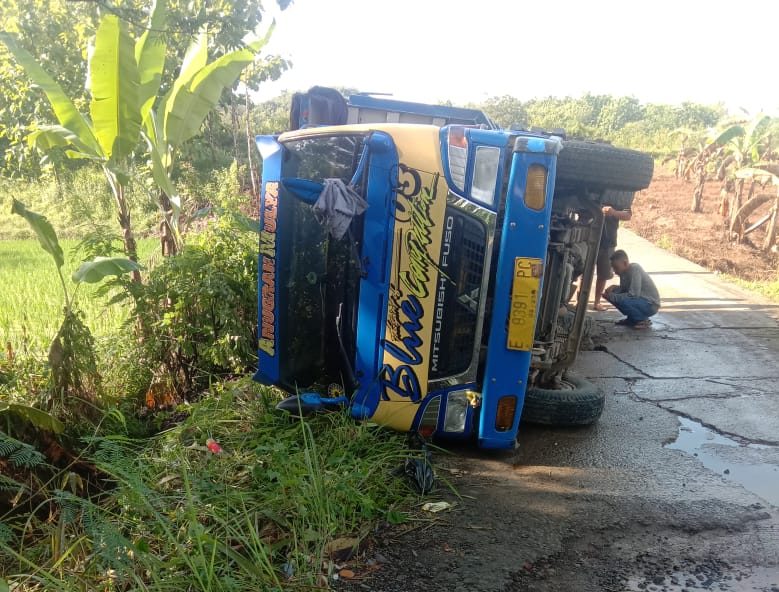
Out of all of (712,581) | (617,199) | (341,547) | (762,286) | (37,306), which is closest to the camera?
(712,581)

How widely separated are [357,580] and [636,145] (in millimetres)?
28441

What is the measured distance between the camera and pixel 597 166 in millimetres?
3928

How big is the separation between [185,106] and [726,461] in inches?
207

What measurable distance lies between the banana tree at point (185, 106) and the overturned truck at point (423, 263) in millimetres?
1691

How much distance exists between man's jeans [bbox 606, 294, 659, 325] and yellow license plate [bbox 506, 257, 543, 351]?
14.0 ft

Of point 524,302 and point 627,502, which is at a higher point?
point 524,302

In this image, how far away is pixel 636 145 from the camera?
88.9 feet

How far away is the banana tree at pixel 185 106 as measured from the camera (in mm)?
5180

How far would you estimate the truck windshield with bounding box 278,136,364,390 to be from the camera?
12.5ft

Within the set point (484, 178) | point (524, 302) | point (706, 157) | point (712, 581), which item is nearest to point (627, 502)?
point (712, 581)

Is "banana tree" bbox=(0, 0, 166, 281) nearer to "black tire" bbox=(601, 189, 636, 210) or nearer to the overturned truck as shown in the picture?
the overturned truck

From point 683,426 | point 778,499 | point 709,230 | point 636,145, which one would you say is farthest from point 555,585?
point 636,145

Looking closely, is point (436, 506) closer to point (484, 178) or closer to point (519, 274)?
point (519, 274)

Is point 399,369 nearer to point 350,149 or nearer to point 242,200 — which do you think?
point 350,149
